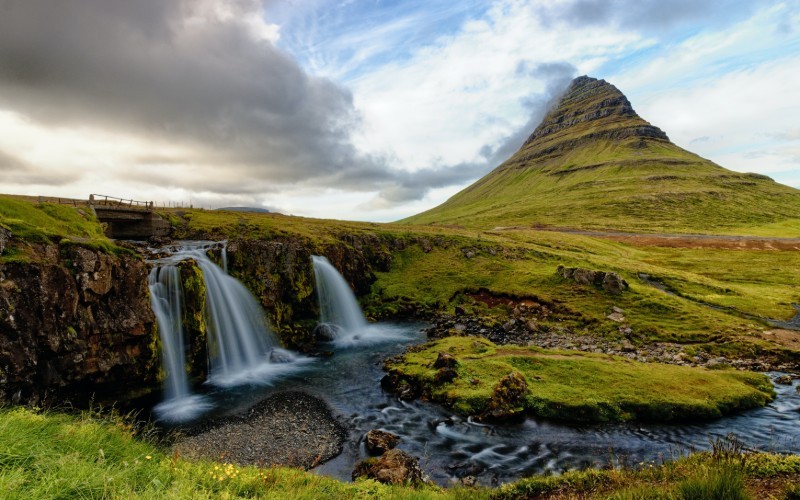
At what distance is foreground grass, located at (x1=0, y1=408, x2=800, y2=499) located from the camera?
276 inches

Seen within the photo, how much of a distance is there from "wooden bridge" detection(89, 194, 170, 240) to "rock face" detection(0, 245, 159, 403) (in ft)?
91.1

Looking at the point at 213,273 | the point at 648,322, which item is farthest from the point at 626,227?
the point at 213,273

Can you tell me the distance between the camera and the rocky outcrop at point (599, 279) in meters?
46.8

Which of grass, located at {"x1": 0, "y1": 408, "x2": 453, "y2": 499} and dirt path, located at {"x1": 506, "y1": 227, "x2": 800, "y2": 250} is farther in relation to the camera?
dirt path, located at {"x1": 506, "y1": 227, "x2": 800, "y2": 250}

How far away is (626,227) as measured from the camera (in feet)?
482

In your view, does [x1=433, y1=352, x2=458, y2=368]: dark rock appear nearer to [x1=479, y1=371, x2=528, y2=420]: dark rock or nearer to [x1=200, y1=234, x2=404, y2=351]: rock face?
[x1=479, y1=371, x2=528, y2=420]: dark rock

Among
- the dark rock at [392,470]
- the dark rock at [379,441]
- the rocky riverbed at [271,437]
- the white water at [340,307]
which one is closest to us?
the dark rock at [392,470]

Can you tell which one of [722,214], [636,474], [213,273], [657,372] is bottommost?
[657,372]

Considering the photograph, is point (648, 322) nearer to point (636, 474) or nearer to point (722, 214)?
point (636, 474)

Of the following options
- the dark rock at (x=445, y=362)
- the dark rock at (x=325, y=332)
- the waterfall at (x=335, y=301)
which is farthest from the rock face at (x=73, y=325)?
the waterfall at (x=335, y=301)

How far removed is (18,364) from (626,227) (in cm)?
16922

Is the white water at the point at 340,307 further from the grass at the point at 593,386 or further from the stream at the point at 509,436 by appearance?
the stream at the point at 509,436

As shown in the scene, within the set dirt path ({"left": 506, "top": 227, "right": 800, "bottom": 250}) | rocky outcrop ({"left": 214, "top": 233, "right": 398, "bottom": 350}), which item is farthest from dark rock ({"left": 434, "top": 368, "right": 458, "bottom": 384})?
dirt path ({"left": 506, "top": 227, "right": 800, "bottom": 250})

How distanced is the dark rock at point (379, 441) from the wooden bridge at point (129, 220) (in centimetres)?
4571
